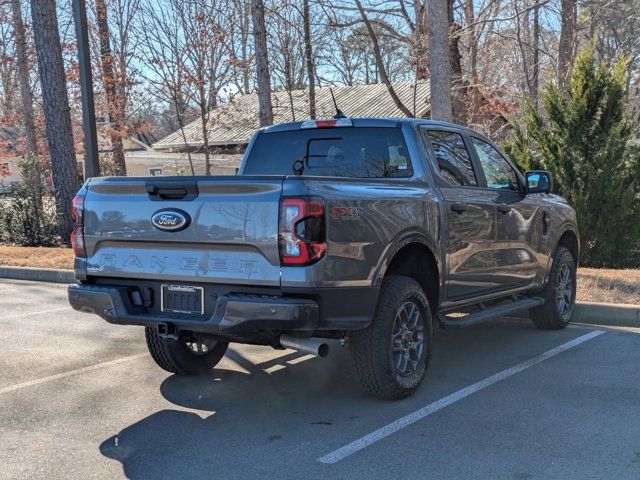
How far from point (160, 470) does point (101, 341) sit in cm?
347

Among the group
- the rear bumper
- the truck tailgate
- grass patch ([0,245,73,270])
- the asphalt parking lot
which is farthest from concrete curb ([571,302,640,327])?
grass patch ([0,245,73,270])

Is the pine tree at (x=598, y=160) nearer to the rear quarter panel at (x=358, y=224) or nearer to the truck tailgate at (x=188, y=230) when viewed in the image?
the rear quarter panel at (x=358, y=224)

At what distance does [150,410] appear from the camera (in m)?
5.09

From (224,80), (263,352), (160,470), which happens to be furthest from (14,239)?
(160,470)

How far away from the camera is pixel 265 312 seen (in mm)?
4359

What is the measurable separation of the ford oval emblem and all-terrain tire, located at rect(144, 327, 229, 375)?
116 centimetres

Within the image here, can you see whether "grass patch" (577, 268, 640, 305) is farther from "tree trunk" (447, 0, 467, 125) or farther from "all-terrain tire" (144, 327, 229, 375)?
"tree trunk" (447, 0, 467, 125)

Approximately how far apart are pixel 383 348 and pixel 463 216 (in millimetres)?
1501

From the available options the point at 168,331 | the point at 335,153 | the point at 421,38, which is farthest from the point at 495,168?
the point at 421,38

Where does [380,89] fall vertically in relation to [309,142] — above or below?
above

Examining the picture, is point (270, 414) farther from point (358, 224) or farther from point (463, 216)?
point (463, 216)

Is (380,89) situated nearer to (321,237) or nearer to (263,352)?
(263,352)

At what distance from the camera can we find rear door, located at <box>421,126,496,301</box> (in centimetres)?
573

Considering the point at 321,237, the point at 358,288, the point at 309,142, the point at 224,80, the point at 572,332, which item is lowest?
the point at 572,332
